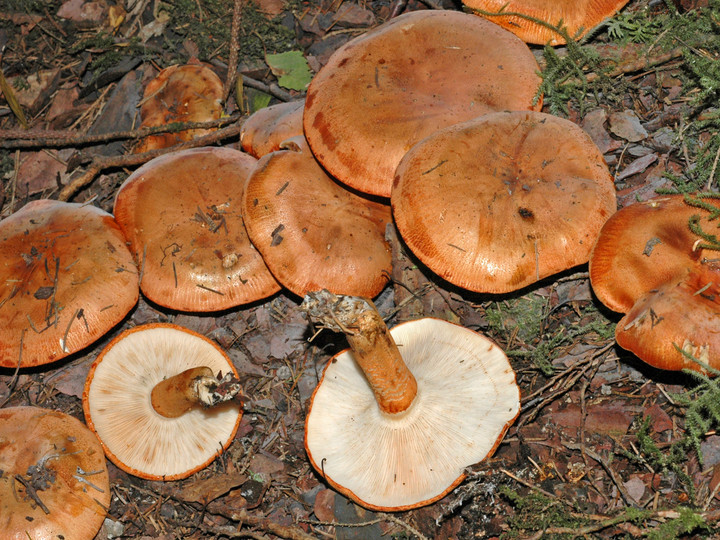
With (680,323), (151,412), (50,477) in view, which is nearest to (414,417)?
(680,323)

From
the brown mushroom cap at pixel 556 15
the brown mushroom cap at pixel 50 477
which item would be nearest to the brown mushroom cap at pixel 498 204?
the brown mushroom cap at pixel 556 15

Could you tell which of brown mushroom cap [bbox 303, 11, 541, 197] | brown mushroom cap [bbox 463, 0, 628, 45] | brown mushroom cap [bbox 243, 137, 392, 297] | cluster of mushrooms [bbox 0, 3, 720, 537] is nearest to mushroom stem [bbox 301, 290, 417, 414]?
cluster of mushrooms [bbox 0, 3, 720, 537]

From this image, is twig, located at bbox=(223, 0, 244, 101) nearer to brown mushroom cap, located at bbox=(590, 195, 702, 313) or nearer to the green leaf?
the green leaf

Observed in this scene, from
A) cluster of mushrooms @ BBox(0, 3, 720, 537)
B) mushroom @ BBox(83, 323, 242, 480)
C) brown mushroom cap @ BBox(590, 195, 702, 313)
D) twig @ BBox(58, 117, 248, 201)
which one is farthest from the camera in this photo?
twig @ BBox(58, 117, 248, 201)

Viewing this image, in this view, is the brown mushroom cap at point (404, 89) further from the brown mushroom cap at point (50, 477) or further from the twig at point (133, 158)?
the brown mushroom cap at point (50, 477)

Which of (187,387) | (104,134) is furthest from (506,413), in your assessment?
(104,134)
